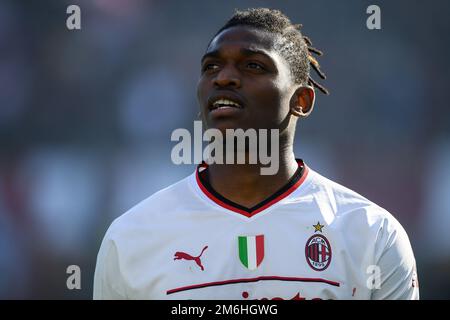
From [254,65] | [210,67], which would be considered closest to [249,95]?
[254,65]

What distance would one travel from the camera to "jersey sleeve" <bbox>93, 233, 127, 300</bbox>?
3.21 meters

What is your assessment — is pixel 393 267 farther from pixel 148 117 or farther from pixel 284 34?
pixel 148 117

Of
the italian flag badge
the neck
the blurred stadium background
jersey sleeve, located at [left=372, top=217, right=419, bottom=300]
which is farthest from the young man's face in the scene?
the blurred stadium background

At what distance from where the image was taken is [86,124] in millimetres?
8023

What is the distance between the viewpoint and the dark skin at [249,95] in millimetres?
3266

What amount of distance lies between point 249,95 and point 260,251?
72cm

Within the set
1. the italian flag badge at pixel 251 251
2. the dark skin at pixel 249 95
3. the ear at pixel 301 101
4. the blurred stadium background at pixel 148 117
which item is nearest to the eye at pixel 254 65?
the dark skin at pixel 249 95

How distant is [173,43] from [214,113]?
5272mm

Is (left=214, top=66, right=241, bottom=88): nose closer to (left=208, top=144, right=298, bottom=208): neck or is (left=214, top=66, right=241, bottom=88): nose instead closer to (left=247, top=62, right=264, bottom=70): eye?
(left=247, top=62, right=264, bottom=70): eye

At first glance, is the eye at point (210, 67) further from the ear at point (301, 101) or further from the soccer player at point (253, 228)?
the ear at point (301, 101)
